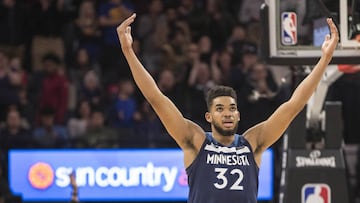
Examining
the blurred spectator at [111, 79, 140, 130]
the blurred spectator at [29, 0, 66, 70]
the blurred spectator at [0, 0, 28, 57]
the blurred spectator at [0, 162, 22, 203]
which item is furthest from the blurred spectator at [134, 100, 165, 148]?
the blurred spectator at [0, 0, 28, 57]

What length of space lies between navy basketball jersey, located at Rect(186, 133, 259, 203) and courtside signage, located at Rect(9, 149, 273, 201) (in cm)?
659

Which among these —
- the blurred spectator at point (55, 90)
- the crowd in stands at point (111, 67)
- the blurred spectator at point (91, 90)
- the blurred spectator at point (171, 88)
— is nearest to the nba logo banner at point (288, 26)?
the crowd in stands at point (111, 67)

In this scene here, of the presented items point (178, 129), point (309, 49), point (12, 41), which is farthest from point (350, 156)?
point (178, 129)

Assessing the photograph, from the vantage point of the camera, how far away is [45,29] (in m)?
16.5

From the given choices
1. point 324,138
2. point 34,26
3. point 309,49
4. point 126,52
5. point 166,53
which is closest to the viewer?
point 126,52

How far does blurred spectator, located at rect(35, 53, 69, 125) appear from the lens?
14.5m

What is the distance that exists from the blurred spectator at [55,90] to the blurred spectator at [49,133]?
0.93ft

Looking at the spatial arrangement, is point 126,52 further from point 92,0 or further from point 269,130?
point 92,0

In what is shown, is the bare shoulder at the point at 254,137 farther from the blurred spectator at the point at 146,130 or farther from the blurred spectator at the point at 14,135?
the blurred spectator at the point at 14,135

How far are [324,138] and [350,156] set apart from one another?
4087mm

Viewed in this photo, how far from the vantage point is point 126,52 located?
21.5ft

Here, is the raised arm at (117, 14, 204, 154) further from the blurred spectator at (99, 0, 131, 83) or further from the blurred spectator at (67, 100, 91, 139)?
the blurred spectator at (99, 0, 131, 83)

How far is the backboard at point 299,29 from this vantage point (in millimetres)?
8805

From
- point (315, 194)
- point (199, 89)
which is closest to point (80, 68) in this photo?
point (199, 89)
